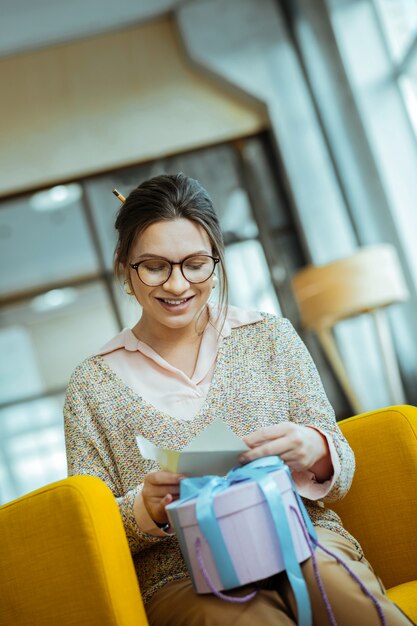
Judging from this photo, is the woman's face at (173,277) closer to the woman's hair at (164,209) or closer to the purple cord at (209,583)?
the woman's hair at (164,209)

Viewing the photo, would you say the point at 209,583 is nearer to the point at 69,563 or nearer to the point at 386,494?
the point at 69,563

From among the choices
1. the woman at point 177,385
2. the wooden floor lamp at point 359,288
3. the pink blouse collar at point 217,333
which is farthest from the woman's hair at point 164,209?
the wooden floor lamp at point 359,288

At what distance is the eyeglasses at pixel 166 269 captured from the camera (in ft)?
5.31

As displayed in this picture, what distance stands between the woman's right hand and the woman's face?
1.28ft

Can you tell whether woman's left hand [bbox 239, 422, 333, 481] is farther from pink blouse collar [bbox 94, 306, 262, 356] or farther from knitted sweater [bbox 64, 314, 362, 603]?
pink blouse collar [bbox 94, 306, 262, 356]

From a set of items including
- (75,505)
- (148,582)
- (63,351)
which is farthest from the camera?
(63,351)

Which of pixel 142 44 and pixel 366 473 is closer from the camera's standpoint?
pixel 366 473

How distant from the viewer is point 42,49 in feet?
19.6

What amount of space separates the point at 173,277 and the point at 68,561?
57 cm

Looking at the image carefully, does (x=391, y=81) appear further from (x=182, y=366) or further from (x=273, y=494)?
(x=273, y=494)

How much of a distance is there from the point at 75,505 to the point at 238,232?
4.69 m

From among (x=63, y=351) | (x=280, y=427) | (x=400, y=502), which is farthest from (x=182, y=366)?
(x=63, y=351)

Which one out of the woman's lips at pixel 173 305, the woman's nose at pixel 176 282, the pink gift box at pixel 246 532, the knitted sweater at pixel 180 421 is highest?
the woman's nose at pixel 176 282

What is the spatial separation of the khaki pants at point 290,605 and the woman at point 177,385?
65mm
